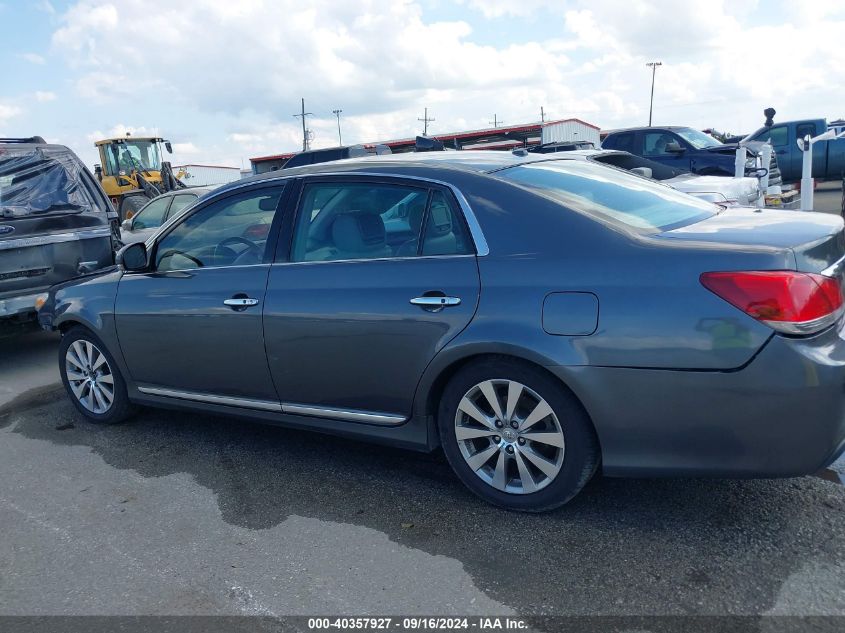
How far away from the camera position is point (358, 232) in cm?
376

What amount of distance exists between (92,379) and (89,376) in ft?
0.11

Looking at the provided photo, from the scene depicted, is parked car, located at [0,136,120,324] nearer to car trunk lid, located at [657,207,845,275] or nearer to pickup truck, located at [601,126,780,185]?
car trunk lid, located at [657,207,845,275]

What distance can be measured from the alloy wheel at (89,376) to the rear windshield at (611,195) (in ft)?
10.1

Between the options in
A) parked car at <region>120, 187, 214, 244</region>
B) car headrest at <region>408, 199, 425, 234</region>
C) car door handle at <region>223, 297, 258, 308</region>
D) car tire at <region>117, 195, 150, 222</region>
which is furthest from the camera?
car tire at <region>117, 195, 150, 222</region>

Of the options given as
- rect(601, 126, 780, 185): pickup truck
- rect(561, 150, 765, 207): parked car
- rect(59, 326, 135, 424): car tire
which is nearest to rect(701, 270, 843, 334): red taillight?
rect(59, 326, 135, 424): car tire

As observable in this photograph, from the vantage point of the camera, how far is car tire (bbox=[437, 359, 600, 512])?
313 cm

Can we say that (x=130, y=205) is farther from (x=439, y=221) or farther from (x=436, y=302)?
(x=436, y=302)

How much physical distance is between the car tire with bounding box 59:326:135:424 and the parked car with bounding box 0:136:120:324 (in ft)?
6.42

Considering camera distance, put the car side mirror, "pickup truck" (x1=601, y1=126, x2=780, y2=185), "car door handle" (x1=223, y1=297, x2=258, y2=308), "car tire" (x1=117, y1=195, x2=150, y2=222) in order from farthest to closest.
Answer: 1. "car tire" (x1=117, y1=195, x2=150, y2=222)
2. "pickup truck" (x1=601, y1=126, x2=780, y2=185)
3. the car side mirror
4. "car door handle" (x1=223, y1=297, x2=258, y2=308)

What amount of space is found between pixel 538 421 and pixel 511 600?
2.53 ft

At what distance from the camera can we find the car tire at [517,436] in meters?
3.13

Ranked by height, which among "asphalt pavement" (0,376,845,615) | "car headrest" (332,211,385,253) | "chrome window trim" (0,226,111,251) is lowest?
"asphalt pavement" (0,376,845,615)

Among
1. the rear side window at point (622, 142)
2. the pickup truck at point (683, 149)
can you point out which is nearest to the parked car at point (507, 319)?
the pickup truck at point (683, 149)

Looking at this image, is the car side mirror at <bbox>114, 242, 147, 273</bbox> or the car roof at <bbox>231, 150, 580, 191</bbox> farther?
the car side mirror at <bbox>114, 242, 147, 273</bbox>
